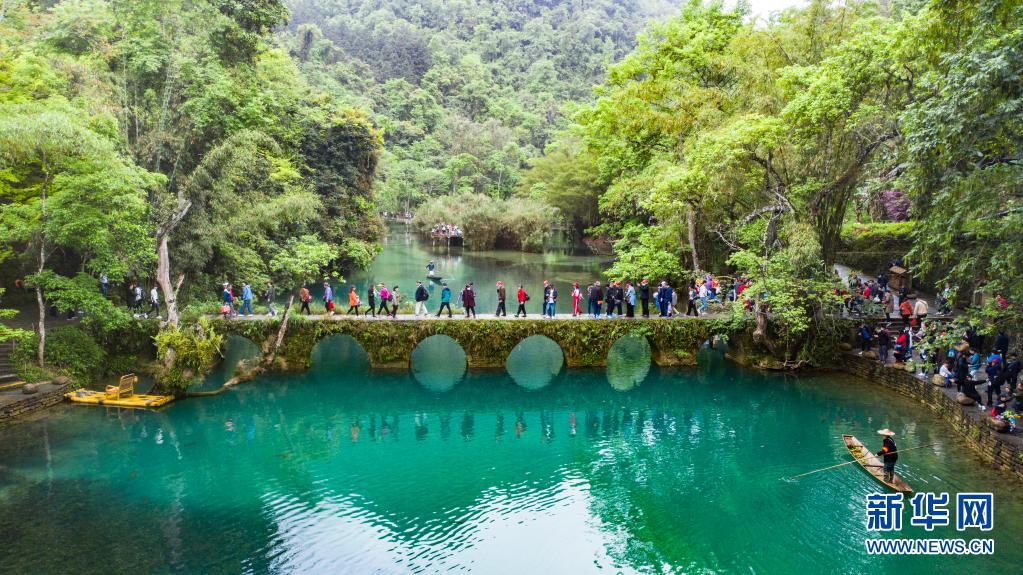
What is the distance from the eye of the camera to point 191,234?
23.2 metres

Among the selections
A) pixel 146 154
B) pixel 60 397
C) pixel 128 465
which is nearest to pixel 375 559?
pixel 128 465

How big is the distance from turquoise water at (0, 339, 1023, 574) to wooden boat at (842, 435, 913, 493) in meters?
0.37

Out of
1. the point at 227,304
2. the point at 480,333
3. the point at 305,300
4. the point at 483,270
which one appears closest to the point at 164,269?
the point at 227,304

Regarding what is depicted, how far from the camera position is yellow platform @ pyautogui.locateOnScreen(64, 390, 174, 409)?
1819cm

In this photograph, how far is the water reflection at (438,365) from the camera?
2223 centimetres

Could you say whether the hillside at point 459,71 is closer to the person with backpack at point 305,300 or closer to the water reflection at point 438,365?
the water reflection at point 438,365

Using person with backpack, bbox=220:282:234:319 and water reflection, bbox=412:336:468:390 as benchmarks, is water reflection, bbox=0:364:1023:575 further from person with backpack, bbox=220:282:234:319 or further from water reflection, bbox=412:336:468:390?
person with backpack, bbox=220:282:234:319

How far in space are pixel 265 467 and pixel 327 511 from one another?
10.2 ft

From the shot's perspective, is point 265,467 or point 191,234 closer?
point 265,467

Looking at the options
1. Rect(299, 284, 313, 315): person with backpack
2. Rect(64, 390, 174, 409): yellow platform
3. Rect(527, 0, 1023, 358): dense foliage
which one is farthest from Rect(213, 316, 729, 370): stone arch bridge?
Rect(64, 390, 174, 409): yellow platform

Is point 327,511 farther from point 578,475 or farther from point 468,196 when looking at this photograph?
point 468,196

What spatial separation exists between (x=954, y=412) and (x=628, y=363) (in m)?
10.8

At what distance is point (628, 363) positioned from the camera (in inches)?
948

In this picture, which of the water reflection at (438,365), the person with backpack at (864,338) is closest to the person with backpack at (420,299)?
the water reflection at (438,365)
